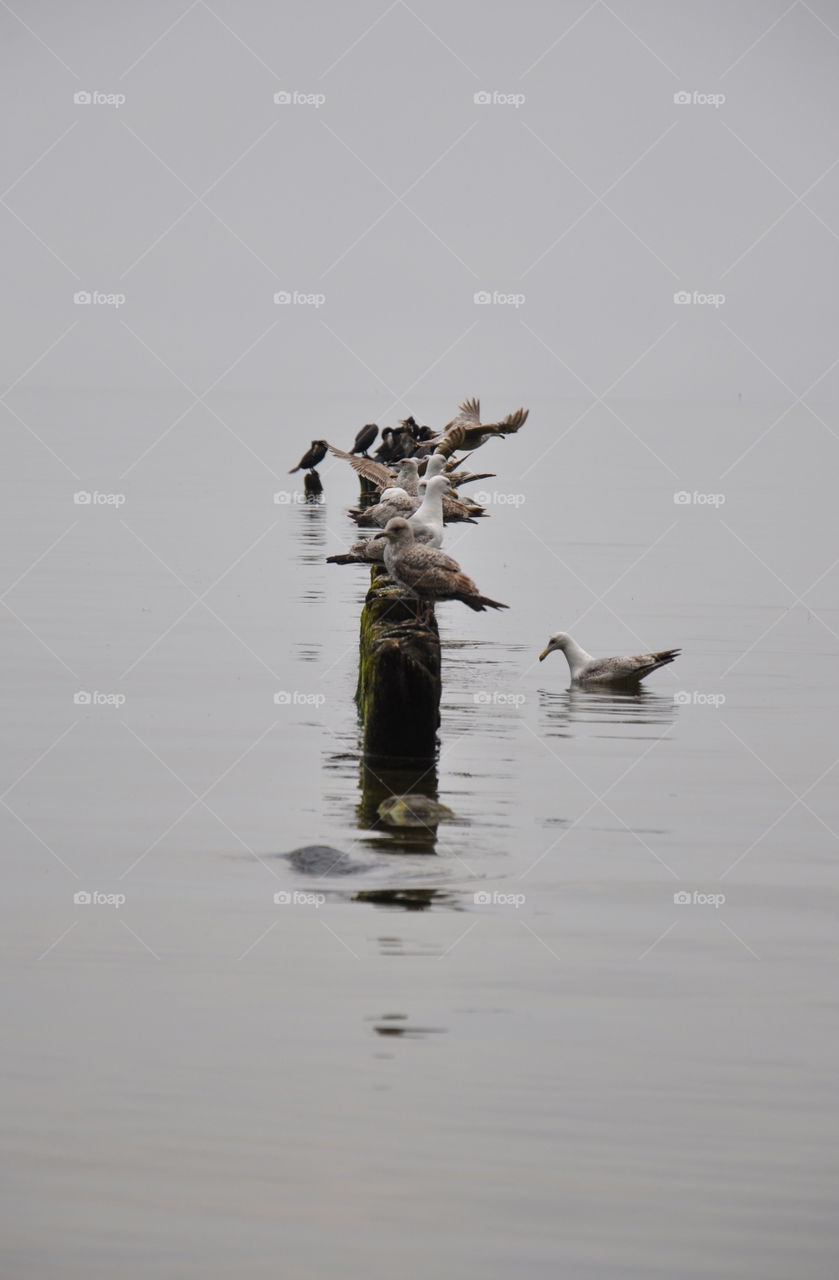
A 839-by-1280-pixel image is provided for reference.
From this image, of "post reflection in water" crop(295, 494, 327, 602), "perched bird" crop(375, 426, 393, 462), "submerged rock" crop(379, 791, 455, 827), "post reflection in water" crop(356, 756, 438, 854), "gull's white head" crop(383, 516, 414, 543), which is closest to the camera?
"post reflection in water" crop(356, 756, 438, 854)

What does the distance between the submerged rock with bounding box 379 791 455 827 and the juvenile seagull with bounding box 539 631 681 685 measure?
6.35 m

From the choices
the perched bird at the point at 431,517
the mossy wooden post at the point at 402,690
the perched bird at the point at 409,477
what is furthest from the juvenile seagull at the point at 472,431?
the mossy wooden post at the point at 402,690

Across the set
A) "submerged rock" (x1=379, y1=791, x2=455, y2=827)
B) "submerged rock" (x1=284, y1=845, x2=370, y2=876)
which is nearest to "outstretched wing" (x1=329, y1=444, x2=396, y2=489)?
"submerged rock" (x1=379, y1=791, x2=455, y2=827)

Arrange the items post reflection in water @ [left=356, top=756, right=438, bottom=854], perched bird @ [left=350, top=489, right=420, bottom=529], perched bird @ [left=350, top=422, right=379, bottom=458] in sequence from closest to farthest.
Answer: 1. post reflection in water @ [left=356, top=756, right=438, bottom=854]
2. perched bird @ [left=350, top=489, right=420, bottom=529]
3. perched bird @ [left=350, top=422, right=379, bottom=458]

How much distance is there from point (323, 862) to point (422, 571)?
421 cm

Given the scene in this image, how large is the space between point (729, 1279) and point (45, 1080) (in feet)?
10.1

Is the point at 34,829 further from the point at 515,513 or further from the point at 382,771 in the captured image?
the point at 515,513

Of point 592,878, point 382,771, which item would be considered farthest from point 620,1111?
point 382,771

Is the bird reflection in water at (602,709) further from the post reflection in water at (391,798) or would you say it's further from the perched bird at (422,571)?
the post reflection in water at (391,798)

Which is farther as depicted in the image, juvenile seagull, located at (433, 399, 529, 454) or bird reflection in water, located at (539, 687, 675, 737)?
juvenile seagull, located at (433, 399, 529, 454)

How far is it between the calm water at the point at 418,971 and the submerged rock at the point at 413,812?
0.16 metres

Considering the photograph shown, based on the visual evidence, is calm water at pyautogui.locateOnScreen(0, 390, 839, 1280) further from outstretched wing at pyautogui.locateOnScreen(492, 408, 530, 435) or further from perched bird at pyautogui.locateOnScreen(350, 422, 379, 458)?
perched bird at pyautogui.locateOnScreen(350, 422, 379, 458)

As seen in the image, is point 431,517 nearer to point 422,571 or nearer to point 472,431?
point 422,571

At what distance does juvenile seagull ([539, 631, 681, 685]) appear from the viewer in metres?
18.6
